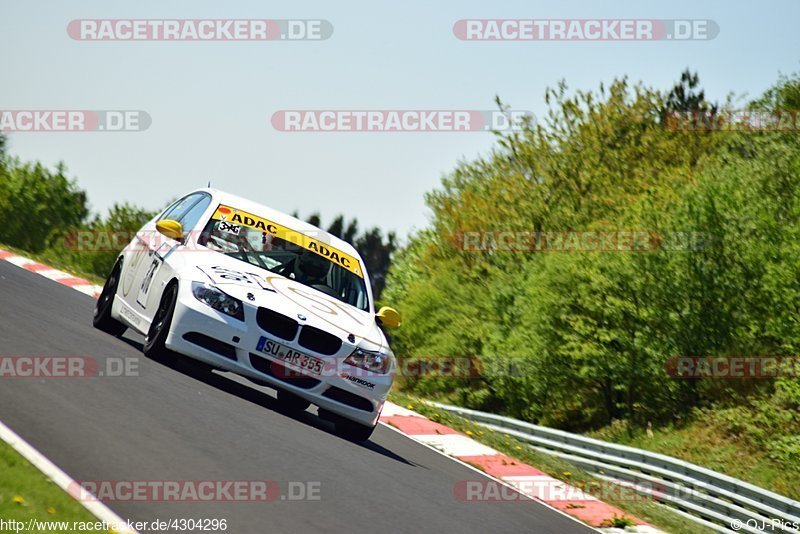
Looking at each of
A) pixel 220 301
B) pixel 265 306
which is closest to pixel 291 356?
pixel 265 306

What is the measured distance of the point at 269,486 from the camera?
7.14 meters

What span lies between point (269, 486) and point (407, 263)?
177 feet

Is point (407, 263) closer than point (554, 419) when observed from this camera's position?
No

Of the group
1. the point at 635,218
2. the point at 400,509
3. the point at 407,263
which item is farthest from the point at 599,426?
the point at 407,263

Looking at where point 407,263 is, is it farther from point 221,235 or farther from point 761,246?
point 221,235

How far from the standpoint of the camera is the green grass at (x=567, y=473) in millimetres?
10250

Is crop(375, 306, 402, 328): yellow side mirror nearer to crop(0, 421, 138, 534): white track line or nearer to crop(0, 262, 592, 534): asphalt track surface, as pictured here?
crop(0, 262, 592, 534): asphalt track surface

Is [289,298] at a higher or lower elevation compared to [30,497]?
higher

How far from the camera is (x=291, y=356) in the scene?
9516 millimetres
